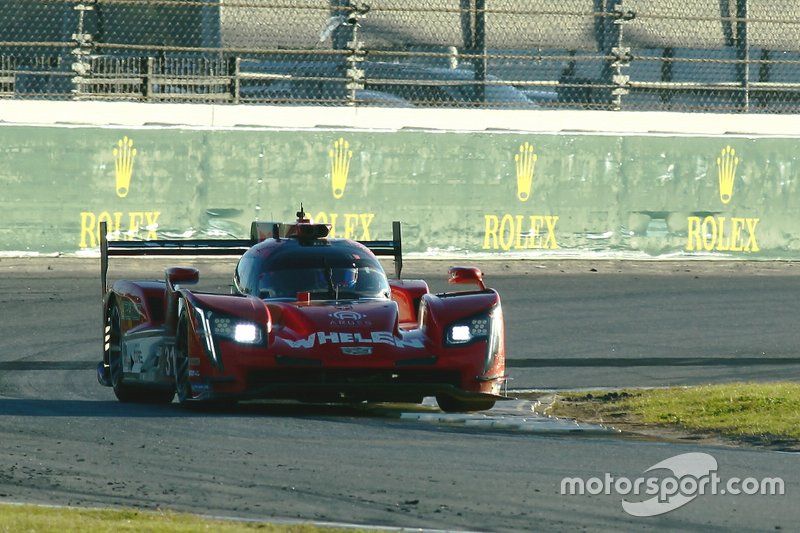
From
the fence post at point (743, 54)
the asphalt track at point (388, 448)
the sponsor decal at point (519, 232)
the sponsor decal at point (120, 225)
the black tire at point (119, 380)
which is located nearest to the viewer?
the asphalt track at point (388, 448)

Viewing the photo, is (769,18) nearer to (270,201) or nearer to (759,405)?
(270,201)

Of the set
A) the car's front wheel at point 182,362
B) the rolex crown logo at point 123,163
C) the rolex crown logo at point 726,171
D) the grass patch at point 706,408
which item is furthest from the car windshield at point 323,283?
the rolex crown logo at point 726,171

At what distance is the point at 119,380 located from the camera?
11.7 m

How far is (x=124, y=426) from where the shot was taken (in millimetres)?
9297

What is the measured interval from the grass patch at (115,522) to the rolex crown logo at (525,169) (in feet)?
49.3

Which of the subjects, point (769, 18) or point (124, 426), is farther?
point (769, 18)

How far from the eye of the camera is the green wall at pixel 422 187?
1992 centimetres

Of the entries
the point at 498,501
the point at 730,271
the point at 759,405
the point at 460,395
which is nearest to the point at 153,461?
the point at 498,501

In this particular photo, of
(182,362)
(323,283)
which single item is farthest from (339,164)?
(182,362)

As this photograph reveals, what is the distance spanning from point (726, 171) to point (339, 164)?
5.60m

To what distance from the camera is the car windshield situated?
11.2m

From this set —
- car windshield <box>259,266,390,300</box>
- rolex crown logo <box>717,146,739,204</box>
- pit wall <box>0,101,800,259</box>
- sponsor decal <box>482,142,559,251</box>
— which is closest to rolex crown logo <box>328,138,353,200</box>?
pit wall <box>0,101,800,259</box>

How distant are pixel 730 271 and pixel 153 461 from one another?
1451cm

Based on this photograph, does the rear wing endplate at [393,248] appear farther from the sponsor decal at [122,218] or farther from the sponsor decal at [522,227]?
the sponsor decal at [522,227]
